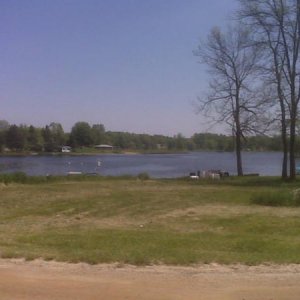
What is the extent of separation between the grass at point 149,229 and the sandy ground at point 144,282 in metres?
0.36

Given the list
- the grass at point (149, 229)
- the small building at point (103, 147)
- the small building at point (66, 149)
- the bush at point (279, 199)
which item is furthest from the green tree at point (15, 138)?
the bush at point (279, 199)

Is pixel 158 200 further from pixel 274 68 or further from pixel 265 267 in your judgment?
pixel 274 68

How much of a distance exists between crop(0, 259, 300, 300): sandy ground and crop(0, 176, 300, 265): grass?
1.19ft

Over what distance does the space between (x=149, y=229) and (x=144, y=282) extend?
459 cm

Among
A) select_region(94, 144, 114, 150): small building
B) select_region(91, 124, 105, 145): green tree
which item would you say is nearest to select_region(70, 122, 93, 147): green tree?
select_region(91, 124, 105, 145): green tree

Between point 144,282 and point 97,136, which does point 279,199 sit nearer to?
point 144,282

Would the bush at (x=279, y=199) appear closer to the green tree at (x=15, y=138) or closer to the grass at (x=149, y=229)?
the grass at (x=149, y=229)

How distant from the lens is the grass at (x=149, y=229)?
7496 millimetres

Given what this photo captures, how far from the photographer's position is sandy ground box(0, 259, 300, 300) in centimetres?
565

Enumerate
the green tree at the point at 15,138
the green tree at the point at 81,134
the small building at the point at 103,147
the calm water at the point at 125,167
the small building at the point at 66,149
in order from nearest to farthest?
the calm water at the point at 125,167 → the green tree at the point at 15,138 → the green tree at the point at 81,134 → the small building at the point at 66,149 → the small building at the point at 103,147

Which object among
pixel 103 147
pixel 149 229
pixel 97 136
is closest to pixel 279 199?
pixel 149 229

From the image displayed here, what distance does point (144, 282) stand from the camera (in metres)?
6.11

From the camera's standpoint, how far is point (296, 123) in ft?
106

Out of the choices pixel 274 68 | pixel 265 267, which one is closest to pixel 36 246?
pixel 265 267
